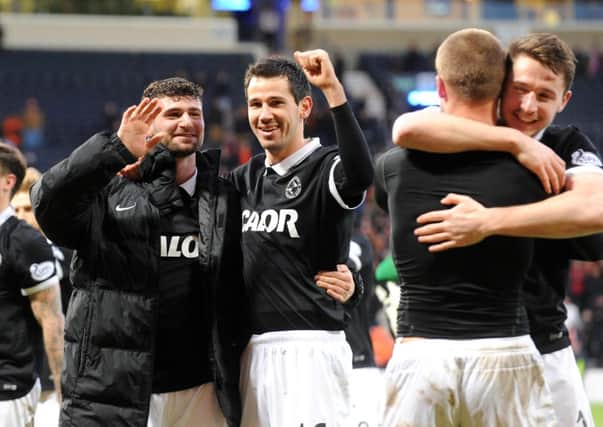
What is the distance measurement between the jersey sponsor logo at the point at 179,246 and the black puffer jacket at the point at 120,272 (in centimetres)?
5

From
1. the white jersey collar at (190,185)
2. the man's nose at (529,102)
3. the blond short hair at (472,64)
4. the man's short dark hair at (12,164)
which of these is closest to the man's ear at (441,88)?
the blond short hair at (472,64)

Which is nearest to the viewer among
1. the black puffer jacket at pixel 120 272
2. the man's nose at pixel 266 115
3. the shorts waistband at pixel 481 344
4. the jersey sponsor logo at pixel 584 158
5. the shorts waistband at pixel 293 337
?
the shorts waistband at pixel 481 344

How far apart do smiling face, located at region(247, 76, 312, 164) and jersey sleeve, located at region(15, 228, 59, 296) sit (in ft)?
4.95

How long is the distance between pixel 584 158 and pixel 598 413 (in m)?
10.2

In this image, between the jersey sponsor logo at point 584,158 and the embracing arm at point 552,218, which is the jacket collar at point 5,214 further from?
the jersey sponsor logo at point 584,158

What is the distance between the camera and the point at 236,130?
24609mm

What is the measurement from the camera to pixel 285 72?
5.55m

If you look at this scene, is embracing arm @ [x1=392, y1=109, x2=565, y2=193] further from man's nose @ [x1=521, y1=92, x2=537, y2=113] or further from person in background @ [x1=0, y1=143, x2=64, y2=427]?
person in background @ [x1=0, y1=143, x2=64, y2=427]

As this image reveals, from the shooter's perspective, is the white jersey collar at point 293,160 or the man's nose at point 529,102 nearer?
the man's nose at point 529,102

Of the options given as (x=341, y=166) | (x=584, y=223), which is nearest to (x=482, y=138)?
(x=584, y=223)

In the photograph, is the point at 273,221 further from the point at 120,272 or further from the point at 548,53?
the point at 548,53

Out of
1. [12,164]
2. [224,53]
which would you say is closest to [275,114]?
[12,164]

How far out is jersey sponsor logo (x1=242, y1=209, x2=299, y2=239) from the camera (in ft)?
17.6

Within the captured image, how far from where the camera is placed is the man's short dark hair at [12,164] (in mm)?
6246
